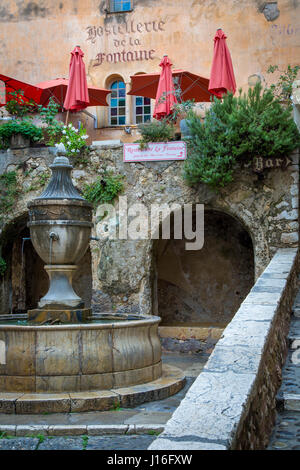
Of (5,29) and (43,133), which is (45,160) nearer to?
(43,133)

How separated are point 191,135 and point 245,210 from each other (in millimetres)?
1661

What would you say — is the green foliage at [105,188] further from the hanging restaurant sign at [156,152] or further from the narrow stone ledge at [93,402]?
the narrow stone ledge at [93,402]

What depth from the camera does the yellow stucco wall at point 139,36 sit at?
45.0 ft

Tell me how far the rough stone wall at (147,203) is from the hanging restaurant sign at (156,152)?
0.38 feet

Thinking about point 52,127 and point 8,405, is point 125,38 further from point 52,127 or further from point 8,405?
point 8,405

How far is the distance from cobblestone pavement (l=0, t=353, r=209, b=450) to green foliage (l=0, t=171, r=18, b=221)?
6.54m

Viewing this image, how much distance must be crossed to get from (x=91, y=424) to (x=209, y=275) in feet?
27.8

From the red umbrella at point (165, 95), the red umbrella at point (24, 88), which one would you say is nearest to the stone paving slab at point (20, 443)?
the red umbrella at point (165, 95)

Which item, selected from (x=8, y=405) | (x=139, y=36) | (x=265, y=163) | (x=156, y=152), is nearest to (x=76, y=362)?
(x=8, y=405)

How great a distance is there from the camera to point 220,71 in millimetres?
11375

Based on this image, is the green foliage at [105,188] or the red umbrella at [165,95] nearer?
the green foliage at [105,188]

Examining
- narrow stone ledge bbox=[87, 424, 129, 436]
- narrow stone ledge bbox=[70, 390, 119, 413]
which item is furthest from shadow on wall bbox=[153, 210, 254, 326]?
narrow stone ledge bbox=[87, 424, 129, 436]

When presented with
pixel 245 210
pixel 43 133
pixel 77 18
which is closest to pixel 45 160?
pixel 43 133

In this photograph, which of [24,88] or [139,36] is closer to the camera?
[24,88]
